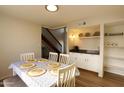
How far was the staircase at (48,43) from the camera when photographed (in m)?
5.25

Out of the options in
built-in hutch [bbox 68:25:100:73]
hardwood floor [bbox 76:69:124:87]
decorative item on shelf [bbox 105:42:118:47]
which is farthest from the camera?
built-in hutch [bbox 68:25:100:73]

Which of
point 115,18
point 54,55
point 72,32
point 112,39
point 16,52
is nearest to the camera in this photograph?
point 115,18

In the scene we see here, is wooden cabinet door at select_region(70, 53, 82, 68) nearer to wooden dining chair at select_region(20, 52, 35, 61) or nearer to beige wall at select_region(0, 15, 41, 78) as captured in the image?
beige wall at select_region(0, 15, 41, 78)

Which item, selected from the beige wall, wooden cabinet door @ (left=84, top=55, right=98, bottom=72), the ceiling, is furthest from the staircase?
the ceiling

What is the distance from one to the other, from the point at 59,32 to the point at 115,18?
3501 mm

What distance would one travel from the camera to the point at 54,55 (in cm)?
295

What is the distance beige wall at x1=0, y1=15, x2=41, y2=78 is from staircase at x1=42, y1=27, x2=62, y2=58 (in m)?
1.33

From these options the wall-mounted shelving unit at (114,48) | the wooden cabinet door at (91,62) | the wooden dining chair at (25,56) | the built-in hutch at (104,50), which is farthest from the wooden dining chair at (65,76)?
the wall-mounted shelving unit at (114,48)

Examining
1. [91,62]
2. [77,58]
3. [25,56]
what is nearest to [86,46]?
[77,58]

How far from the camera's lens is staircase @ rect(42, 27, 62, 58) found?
525cm

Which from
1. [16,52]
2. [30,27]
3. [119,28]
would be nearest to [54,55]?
[16,52]

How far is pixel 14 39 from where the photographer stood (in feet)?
10.3
